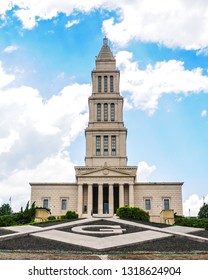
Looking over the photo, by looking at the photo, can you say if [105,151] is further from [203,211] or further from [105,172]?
[203,211]

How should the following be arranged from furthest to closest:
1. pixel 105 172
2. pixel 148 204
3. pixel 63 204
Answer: pixel 63 204 < pixel 148 204 < pixel 105 172

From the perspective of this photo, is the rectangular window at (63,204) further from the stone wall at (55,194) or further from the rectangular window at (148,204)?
the rectangular window at (148,204)

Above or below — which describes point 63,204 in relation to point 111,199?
below

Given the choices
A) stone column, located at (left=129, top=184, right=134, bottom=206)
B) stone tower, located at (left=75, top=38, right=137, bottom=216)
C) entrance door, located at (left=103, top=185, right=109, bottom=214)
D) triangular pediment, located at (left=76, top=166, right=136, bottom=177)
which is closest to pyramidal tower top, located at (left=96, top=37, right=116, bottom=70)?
stone tower, located at (left=75, top=38, right=137, bottom=216)

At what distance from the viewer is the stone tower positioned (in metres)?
66.6

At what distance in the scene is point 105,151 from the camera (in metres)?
74.1

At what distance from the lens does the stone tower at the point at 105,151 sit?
66.6 metres

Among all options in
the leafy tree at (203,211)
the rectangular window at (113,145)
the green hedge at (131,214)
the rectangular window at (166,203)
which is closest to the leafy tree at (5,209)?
the rectangular window at (113,145)

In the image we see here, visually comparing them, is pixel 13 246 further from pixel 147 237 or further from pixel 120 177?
pixel 120 177

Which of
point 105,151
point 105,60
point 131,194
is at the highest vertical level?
point 105,60

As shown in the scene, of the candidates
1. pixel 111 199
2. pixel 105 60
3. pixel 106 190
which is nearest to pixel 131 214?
pixel 111 199

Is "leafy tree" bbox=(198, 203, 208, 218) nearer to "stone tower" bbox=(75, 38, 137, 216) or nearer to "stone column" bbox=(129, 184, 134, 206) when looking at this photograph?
"stone tower" bbox=(75, 38, 137, 216)

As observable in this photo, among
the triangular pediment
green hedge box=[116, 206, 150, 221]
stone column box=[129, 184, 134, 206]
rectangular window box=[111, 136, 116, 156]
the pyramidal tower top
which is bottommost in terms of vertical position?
green hedge box=[116, 206, 150, 221]
